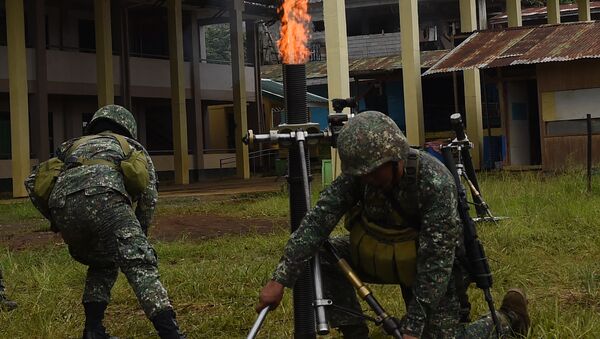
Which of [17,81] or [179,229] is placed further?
[17,81]

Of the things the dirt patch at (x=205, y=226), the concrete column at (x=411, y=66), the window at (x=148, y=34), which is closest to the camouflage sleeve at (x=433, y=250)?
the dirt patch at (x=205, y=226)

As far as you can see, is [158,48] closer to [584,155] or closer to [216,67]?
[216,67]

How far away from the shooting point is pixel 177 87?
23156mm

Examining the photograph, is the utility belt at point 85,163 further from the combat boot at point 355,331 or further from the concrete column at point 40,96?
the concrete column at point 40,96

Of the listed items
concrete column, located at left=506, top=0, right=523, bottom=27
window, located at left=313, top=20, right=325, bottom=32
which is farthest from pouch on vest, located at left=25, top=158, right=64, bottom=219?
window, located at left=313, top=20, right=325, bottom=32

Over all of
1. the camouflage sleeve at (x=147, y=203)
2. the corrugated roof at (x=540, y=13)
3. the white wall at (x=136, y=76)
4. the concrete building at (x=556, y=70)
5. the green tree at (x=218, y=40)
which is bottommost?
the camouflage sleeve at (x=147, y=203)

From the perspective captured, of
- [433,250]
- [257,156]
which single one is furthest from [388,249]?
[257,156]

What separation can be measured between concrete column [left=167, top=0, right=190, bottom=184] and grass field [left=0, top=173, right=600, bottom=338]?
13375 mm

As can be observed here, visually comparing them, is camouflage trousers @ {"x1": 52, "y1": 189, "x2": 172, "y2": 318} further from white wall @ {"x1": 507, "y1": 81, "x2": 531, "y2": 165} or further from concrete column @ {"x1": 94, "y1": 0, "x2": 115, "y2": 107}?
concrete column @ {"x1": 94, "y1": 0, "x2": 115, "y2": 107}

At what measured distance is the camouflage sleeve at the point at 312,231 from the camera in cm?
412

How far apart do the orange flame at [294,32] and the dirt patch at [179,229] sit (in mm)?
6071

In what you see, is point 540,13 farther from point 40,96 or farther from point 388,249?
point 388,249

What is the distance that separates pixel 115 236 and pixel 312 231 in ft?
4.10

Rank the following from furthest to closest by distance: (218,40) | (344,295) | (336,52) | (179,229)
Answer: (218,40), (336,52), (179,229), (344,295)
